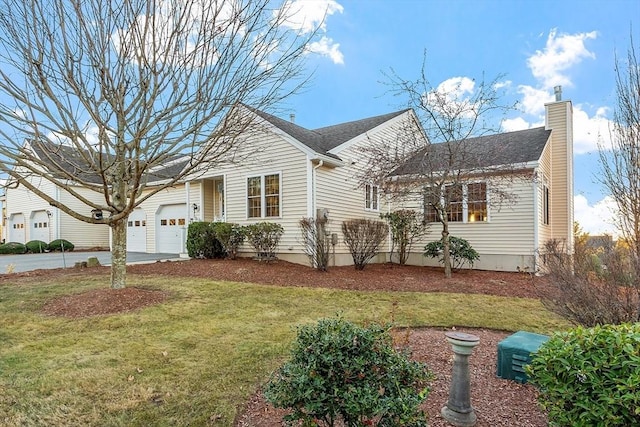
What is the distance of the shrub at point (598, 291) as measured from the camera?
387 centimetres

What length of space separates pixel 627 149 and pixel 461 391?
790 cm

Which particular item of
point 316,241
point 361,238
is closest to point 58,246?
point 316,241

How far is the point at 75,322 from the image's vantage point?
545cm

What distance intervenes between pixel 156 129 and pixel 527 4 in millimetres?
9844

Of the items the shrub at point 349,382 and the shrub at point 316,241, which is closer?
the shrub at point 349,382

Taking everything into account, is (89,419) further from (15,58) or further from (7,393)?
(15,58)

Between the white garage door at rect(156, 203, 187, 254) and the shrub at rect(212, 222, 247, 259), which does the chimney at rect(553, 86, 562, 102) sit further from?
the white garage door at rect(156, 203, 187, 254)

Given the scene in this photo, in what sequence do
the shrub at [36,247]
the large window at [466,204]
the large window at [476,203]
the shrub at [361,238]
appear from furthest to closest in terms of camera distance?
the shrub at [36,247]
the large window at [476,203]
the large window at [466,204]
the shrub at [361,238]

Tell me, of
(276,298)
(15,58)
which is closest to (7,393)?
(276,298)

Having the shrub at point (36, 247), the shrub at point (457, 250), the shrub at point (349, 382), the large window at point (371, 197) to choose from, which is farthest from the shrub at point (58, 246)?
the shrub at point (349, 382)

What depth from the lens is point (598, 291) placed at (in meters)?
4.03

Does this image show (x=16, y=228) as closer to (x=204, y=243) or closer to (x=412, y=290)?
(x=204, y=243)

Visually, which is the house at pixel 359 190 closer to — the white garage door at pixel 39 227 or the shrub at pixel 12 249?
the shrub at pixel 12 249

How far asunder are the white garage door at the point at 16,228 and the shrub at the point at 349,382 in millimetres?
28200
